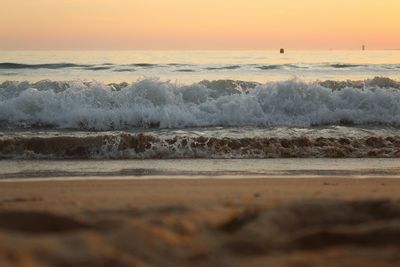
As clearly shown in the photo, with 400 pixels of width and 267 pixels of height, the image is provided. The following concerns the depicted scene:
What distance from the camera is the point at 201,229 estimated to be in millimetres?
3049

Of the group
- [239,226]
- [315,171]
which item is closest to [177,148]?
[315,171]

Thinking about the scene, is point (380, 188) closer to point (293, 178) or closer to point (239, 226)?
point (293, 178)

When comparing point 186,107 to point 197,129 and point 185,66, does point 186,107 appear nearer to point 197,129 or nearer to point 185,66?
point 197,129

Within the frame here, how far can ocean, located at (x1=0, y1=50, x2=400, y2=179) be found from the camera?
6.82 metres

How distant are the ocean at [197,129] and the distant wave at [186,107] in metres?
0.02

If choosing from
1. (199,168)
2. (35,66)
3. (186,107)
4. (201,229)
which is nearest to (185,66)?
(35,66)

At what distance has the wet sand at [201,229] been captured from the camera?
265 cm

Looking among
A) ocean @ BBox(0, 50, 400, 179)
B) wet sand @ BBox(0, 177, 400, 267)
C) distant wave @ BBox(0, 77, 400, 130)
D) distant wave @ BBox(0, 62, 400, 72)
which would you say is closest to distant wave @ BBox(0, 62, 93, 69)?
distant wave @ BBox(0, 62, 400, 72)

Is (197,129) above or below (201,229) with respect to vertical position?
below

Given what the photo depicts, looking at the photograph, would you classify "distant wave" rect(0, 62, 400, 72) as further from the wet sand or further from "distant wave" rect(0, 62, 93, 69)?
the wet sand

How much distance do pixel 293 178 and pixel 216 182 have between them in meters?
0.93

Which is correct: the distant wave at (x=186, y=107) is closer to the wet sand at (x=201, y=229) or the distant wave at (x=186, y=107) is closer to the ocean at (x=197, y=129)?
the ocean at (x=197, y=129)

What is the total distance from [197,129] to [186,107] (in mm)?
1906

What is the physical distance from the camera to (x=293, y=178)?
5629mm
